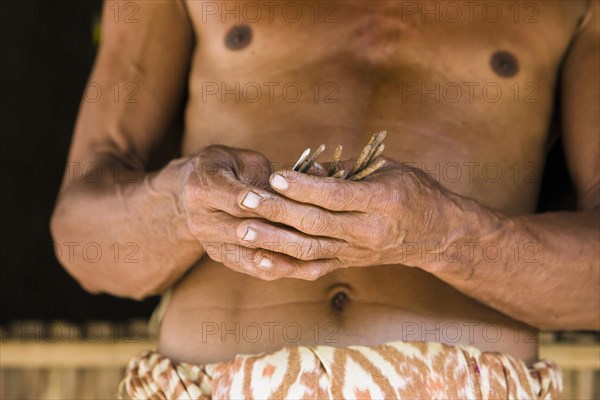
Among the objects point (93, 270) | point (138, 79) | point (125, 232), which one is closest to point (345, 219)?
point (125, 232)

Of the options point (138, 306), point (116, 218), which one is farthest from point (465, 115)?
point (138, 306)

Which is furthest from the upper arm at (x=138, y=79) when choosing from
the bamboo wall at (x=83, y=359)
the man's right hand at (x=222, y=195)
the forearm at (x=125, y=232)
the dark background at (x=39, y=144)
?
the dark background at (x=39, y=144)

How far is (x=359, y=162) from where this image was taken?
44.1 inches

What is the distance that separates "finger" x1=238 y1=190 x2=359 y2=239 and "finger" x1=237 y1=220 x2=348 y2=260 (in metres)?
0.01

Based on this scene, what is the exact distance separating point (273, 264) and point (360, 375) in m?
0.23

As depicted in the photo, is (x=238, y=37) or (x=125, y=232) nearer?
(x=125, y=232)

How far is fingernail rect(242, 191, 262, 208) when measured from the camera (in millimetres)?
1083

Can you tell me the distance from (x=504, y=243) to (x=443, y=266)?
0.34 feet

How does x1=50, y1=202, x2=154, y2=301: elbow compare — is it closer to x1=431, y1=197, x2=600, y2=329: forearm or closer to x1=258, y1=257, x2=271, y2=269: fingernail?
x1=258, y1=257, x2=271, y2=269: fingernail

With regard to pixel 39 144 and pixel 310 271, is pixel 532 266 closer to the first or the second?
pixel 310 271

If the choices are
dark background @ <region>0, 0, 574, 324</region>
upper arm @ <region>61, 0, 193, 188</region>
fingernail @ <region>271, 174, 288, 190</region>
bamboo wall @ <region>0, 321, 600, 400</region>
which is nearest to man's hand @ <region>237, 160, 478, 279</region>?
fingernail @ <region>271, 174, 288, 190</region>

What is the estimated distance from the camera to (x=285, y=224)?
1119 mm

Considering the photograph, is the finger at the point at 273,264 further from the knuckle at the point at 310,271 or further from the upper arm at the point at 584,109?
the upper arm at the point at 584,109

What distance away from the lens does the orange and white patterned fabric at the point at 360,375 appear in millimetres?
1232
